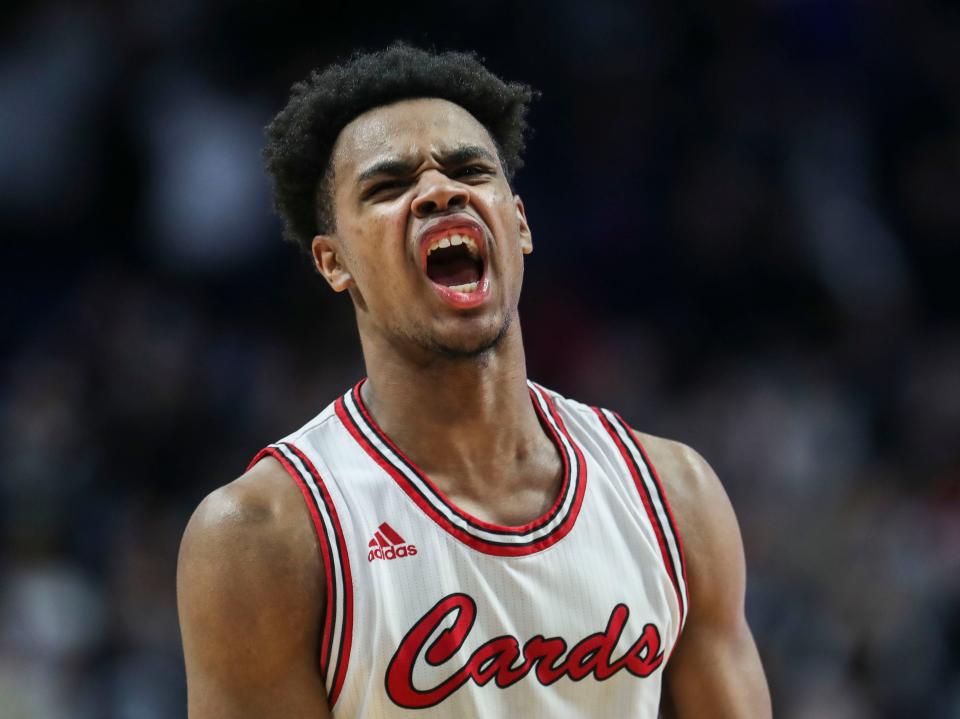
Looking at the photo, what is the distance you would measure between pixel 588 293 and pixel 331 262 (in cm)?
481

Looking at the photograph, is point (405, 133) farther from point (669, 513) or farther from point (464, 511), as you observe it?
point (669, 513)

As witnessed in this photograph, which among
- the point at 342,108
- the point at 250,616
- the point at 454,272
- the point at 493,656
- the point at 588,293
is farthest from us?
the point at 588,293

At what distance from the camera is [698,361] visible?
7.90 meters

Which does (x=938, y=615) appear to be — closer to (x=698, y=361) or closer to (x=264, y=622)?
(x=698, y=361)

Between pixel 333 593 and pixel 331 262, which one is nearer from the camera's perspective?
pixel 333 593

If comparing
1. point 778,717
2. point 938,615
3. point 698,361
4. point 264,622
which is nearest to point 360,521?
point 264,622

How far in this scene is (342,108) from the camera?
3180 millimetres

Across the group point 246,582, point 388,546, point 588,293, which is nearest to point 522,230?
point 388,546

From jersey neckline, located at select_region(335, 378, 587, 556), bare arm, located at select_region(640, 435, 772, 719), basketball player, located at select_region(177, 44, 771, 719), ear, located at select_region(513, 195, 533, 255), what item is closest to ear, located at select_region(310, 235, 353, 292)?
basketball player, located at select_region(177, 44, 771, 719)

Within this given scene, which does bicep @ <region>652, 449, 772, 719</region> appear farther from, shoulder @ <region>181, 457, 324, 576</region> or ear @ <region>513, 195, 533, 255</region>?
shoulder @ <region>181, 457, 324, 576</region>

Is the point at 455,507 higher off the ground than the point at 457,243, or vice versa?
the point at 457,243

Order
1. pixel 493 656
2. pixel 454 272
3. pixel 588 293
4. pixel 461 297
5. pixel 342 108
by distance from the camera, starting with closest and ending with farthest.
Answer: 1. pixel 493 656
2. pixel 461 297
3. pixel 454 272
4. pixel 342 108
5. pixel 588 293

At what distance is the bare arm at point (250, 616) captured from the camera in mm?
2707

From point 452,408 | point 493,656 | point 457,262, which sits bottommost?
point 493,656
